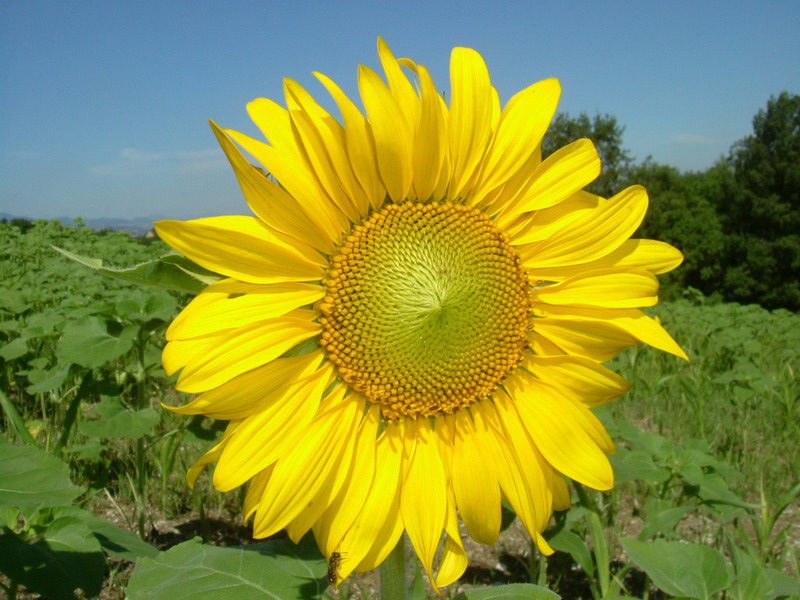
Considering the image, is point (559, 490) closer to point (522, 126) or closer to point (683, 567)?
point (683, 567)

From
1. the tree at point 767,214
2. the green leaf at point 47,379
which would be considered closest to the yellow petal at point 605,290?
the green leaf at point 47,379

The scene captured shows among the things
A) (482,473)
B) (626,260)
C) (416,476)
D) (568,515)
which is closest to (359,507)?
(416,476)

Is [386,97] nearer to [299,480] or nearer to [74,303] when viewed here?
[299,480]

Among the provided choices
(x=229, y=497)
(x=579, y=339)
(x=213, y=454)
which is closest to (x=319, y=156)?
(x=213, y=454)

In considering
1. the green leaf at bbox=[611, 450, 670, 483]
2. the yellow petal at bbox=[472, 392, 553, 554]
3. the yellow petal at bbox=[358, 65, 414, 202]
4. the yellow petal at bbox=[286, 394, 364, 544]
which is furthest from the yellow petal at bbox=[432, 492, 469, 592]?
the green leaf at bbox=[611, 450, 670, 483]

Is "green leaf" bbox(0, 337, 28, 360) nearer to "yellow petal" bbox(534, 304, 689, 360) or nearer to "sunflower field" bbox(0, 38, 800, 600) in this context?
"sunflower field" bbox(0, 38, 800, 600)
